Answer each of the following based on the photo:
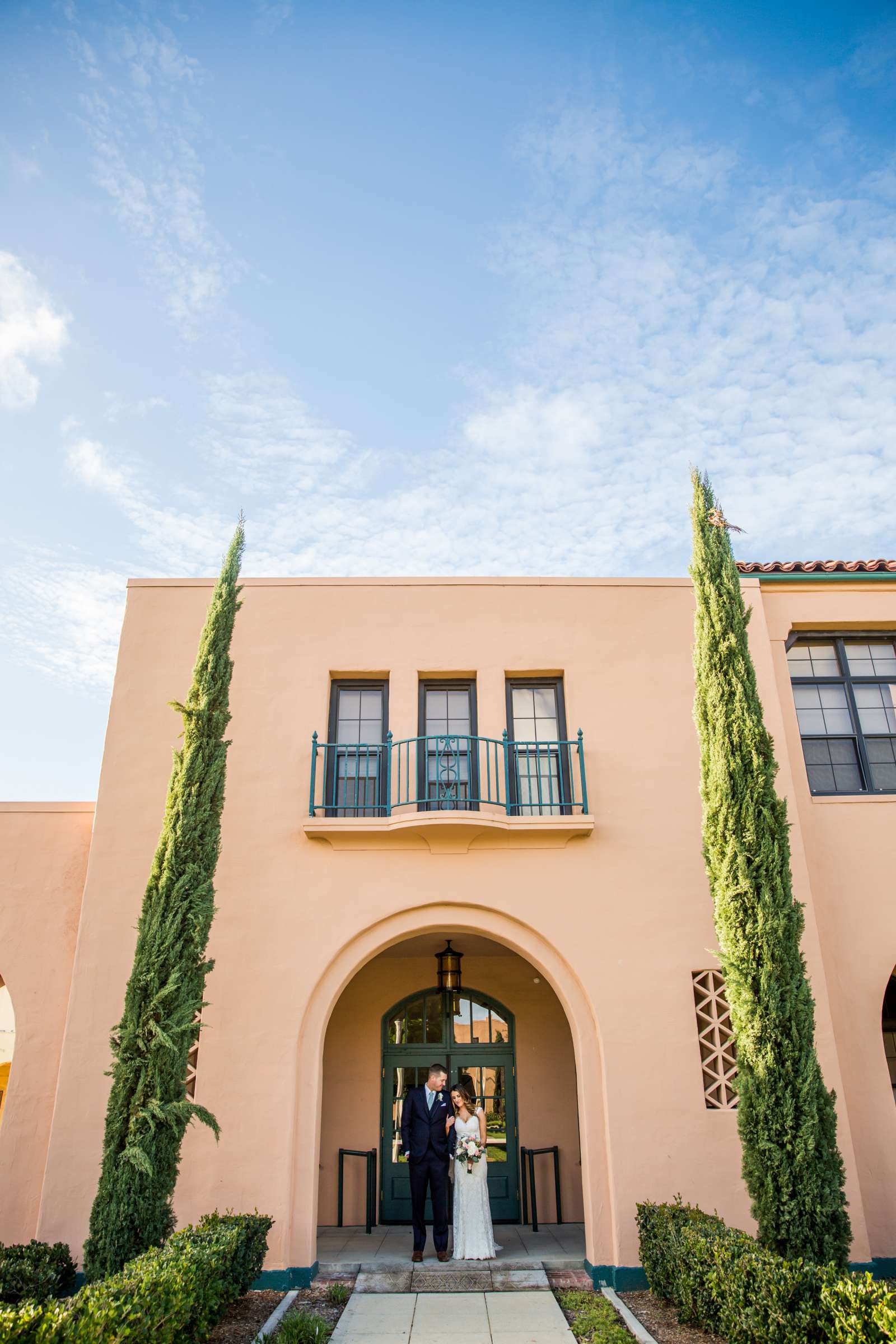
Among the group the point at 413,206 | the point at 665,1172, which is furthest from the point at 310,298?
A: the point at 665,1172

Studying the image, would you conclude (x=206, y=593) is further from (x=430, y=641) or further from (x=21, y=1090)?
(x=21, y=1090)

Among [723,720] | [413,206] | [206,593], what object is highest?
[413,206]

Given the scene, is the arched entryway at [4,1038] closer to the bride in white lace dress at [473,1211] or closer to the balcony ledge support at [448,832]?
the balcony ledge support at [448,832]

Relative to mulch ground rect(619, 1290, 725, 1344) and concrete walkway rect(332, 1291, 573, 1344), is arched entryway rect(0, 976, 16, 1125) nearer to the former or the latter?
concrete walkway rect(332, 1291, 573, 1344)

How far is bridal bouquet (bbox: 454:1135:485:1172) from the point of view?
7.96 meters

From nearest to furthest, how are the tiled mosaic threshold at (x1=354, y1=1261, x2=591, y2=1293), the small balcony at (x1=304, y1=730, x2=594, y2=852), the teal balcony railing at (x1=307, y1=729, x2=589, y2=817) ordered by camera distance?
the tiled mosaic threshold at (x1=354, y1=1261, x2=591, y2=1293) < the small balcony at (x1=304, y1=730, x2=594, y2=852) < the teal balcony railing at (x1=307, y1=729, x2=589, y2=817)

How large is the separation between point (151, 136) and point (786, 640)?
8740 mm

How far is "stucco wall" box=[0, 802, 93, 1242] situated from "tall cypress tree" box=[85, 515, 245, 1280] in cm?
233

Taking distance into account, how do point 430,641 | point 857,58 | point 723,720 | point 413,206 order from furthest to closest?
point 430,641 → point 413,206 → point 857,58 → point 723,720

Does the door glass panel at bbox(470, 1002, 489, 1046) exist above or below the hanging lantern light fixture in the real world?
below

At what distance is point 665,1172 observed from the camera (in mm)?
7387

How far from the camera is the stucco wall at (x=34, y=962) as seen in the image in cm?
768

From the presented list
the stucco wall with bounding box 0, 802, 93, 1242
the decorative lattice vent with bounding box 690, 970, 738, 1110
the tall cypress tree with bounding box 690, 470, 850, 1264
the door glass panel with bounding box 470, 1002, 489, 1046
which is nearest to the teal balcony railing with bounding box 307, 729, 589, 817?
the tall cypress tree with bounding box 690, 470, 850, 1264

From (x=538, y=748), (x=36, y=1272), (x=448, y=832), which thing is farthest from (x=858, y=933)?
(x=36, y=1272)
